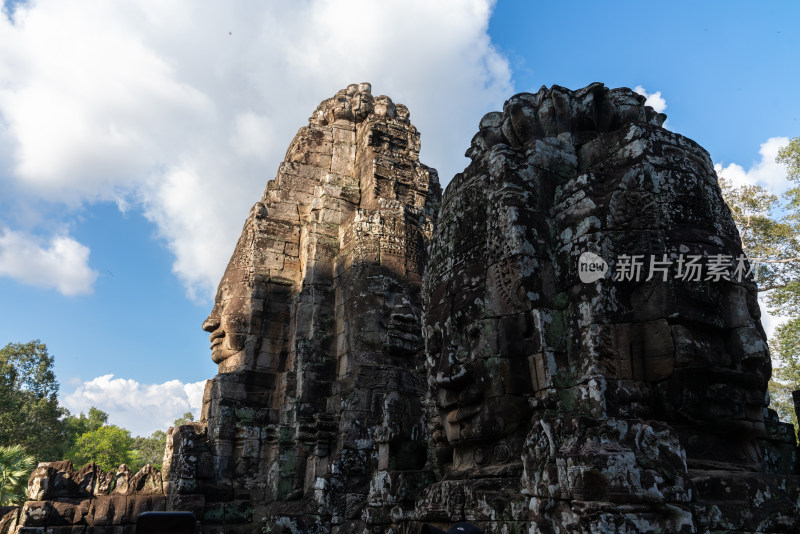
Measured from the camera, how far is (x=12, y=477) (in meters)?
16.0

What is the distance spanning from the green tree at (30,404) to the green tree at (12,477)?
13282 millimetres

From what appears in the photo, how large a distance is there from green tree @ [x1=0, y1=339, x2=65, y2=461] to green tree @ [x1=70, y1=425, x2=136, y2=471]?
2048 mm

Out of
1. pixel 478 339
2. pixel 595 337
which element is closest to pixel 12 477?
pixel 478 339

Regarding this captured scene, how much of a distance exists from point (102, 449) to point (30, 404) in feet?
20.5

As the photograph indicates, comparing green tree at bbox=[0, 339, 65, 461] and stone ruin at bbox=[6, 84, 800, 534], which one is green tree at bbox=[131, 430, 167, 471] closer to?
green tree at bbox=[0, 339, 65, 461]

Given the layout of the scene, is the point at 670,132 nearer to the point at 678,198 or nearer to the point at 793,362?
the point at 678,198

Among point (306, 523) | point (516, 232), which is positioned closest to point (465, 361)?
point (516, 232)

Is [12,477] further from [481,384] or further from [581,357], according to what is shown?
[581,357]

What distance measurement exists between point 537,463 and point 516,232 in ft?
6.40

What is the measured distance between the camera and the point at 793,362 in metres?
13.9

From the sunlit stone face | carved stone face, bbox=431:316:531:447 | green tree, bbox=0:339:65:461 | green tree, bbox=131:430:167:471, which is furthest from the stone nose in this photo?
green tree, bbox=131:430:167:471

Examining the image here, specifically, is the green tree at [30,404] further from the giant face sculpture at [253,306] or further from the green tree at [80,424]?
the giant face sculpture at [253,306]

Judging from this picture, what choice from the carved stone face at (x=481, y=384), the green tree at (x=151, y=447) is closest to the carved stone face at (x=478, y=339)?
the carved stone face at (x=481, y=384)

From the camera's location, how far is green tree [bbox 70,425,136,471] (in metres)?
34.7
